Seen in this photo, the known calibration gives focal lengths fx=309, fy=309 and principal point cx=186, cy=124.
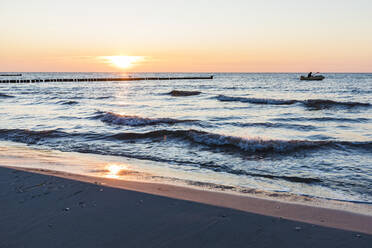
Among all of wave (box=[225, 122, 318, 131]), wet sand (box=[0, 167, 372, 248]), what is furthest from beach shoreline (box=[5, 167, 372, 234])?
wave (box=[225, 122, 318, 131])

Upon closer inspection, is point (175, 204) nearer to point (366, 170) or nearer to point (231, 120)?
point (366, 170)

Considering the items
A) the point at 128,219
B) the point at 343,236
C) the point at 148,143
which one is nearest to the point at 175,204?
the point at 128,219

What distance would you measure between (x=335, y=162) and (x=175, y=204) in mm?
5387

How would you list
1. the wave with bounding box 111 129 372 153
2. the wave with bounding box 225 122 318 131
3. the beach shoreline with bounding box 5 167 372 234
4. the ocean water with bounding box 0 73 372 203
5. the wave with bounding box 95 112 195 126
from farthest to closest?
the wave with bounding box 95 112 195 126 → the wave with bounding box 225 122 318 131 → the wave with bounding box 111 129 372 153 → the ocean water with bounding box 0 73 372 203 → the beach shoreline with bounding box 5 167 372 234

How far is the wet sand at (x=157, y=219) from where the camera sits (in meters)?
3.52

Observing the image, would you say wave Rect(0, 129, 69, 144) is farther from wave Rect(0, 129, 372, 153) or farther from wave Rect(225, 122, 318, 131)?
wave Rect(225, 122, 318, 131)

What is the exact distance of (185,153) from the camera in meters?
9.46

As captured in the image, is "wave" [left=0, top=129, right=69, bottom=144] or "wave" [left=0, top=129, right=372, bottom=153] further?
"wave" [left=0, top=129, right=69, bottom=144]

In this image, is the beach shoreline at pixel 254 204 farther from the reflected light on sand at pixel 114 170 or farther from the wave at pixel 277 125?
the wave at pixel 277 125

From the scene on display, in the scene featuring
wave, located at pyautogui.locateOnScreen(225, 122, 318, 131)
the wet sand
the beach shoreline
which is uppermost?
the wet sand

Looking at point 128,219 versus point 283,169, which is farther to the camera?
point 283,169

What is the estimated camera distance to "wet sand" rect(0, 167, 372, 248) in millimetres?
3518

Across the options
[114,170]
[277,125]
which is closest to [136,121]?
[277,125]

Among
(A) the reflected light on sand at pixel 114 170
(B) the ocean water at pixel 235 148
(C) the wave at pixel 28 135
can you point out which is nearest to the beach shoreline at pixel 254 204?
(A) the reflected light on sand at pixel 114 170
